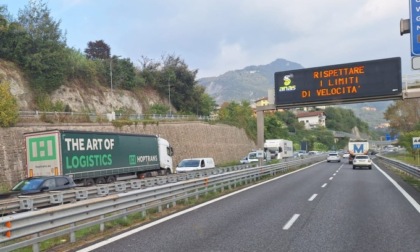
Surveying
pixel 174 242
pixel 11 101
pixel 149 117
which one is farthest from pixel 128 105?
pixel 174 242

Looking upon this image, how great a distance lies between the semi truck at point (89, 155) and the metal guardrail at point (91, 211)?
8494 mm

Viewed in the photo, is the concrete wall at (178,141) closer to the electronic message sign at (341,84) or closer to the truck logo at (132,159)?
the truck logo at (132,159)

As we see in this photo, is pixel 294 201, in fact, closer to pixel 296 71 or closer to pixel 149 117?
pixel 296 71

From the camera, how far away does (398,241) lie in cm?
818

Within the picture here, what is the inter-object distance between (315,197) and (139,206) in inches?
289

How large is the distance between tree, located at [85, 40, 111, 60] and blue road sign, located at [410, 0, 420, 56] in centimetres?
6946

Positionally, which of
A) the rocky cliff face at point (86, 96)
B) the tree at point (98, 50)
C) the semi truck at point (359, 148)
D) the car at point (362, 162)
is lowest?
the car at point (362, 162)

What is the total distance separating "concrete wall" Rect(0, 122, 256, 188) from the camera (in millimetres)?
31578

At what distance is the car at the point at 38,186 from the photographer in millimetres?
16125

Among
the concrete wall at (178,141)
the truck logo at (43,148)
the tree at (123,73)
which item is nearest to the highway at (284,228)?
the truck logo at (43,148)

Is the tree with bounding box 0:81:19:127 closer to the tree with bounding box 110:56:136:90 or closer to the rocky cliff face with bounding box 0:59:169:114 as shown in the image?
the rocky cliff face with bounding box 0:59:169:114

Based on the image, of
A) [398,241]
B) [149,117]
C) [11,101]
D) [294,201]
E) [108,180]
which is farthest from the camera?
[149,117]

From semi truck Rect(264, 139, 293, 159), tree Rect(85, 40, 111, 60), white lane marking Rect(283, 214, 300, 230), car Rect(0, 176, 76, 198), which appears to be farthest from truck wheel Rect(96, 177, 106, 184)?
tree Rect(85, 40, 111, 60)

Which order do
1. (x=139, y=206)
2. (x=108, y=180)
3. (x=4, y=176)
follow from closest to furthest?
(x=139, y=206) < (x=108, y=180) < (x=4, y=176)
